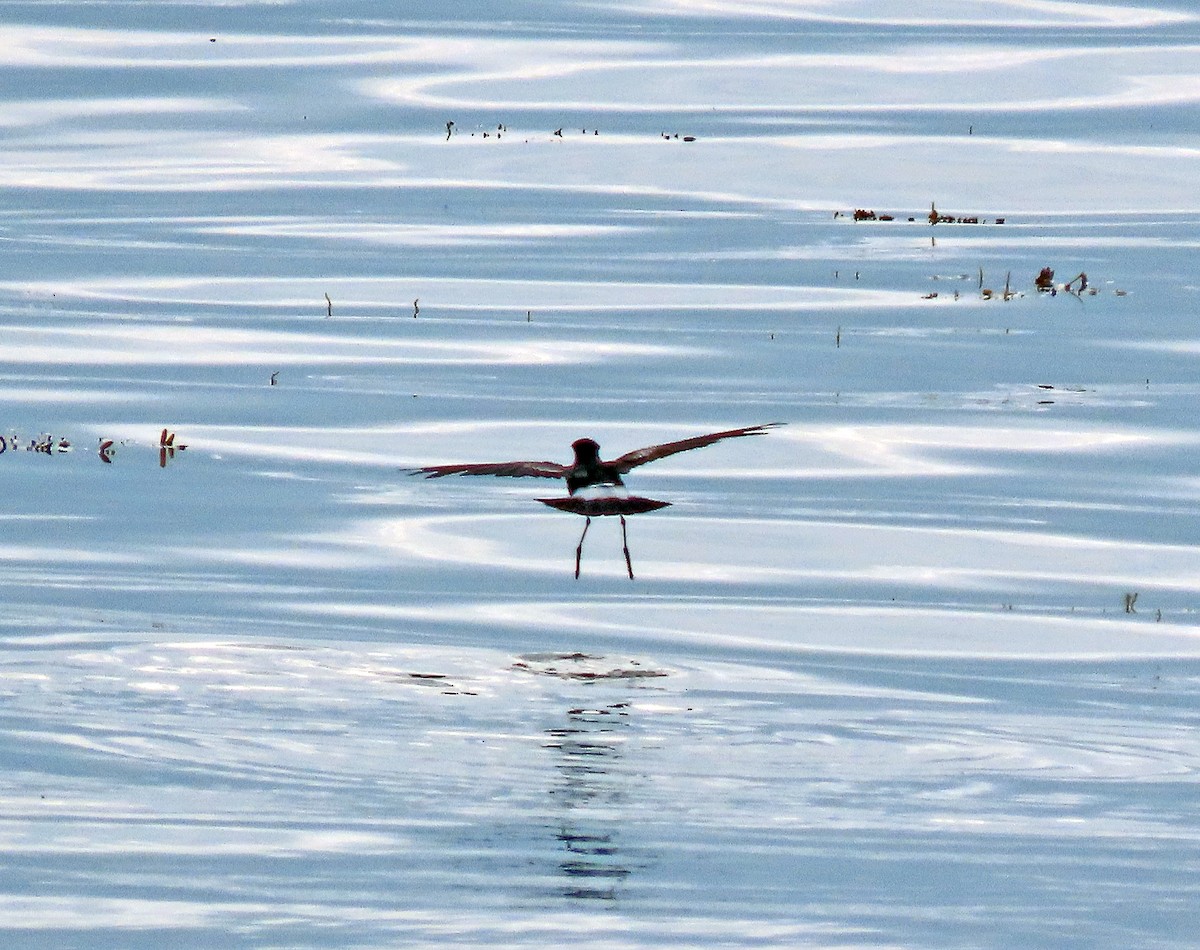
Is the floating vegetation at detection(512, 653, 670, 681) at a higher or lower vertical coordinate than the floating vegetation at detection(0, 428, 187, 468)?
lower

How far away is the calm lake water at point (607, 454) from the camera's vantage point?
8.04 metres

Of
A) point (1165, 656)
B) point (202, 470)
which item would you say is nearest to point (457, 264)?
point (202, 470)

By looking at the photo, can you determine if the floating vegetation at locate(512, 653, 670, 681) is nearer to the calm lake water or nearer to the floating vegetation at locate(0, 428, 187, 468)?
the calm lake water

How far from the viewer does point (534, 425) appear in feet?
51.8

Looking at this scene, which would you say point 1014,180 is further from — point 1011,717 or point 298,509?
point 1011,717

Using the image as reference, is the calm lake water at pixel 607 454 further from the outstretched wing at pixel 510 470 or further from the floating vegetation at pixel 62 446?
the outstretched wing at pixel 510 470

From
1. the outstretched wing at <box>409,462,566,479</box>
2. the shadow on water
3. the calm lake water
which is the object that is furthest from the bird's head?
the shadow on water

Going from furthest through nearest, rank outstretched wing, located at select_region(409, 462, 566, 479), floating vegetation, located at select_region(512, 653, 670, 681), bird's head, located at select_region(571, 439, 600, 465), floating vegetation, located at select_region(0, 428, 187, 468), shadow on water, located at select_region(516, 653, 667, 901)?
floating vegetation, located at select_region(0, 428, 187, 468) → bird's head, located at select_region(571, 439, 600, 465) → outstretched wing, located at select_region(409, 462, 566, 479) → floating vegetation, located at select_region(512, 653, 670, 681) → shadow on water, located at select_region(516, 653, 667, 901)

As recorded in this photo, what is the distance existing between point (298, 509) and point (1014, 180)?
10974mm

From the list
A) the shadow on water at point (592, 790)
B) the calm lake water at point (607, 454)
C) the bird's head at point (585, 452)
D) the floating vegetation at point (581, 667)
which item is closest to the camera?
the shadow on water at point (592, 790)

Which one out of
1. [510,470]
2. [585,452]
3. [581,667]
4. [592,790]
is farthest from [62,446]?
[592,790]

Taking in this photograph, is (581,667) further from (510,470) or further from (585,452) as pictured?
(585,452)

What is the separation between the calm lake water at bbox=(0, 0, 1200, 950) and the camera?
804 cm

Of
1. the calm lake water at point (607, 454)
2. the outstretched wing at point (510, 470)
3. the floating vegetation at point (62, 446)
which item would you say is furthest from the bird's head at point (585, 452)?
the floating vegetation at point (62, 446)
